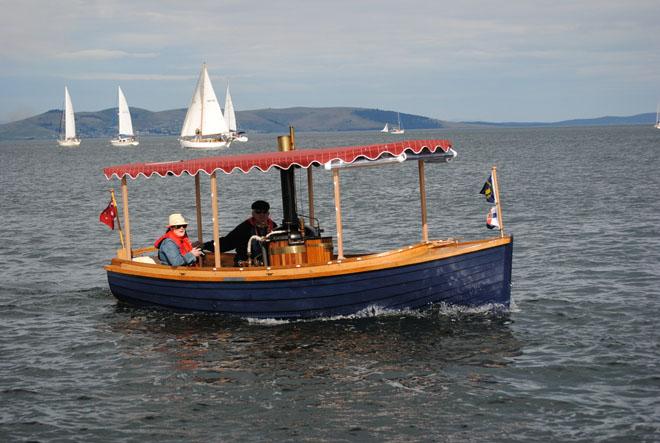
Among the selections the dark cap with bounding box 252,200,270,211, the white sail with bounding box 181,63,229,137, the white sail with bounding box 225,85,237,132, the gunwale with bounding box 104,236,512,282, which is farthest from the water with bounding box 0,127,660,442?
the white sail with bounding box 225,85,237,132

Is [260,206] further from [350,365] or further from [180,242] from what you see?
[350,365]

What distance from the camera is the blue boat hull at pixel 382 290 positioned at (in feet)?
49.8

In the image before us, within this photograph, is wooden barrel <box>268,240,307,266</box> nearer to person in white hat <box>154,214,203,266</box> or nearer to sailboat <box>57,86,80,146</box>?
person in white hat <box>154,214,203,266</box>

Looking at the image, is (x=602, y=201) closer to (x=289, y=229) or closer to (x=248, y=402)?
(x=289, y=229)

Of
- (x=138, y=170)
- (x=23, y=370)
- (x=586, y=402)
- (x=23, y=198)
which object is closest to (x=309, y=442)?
(x=586, y=402)

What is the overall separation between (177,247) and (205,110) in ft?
254

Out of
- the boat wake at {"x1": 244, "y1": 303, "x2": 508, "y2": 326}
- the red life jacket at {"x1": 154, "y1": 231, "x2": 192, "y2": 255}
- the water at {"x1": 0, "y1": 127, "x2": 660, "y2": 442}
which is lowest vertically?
the water at {"x1": 0, "y1": 127, "x2": 660, "y2": 442}

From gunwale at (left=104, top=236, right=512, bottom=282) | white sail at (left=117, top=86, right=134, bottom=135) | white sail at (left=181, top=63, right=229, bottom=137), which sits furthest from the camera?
white sail at (left=117, top=86, right=134, bottom=135)

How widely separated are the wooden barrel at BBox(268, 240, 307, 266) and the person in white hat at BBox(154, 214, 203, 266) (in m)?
1.76

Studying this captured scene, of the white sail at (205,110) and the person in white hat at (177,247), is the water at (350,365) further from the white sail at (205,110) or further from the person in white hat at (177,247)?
the white sail at (205,110)

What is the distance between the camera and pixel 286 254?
16.1 metres

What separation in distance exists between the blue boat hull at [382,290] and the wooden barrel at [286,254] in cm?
60

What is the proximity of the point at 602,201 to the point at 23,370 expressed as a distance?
28761 millimetres

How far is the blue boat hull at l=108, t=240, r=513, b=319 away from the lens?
15188 millimetres
